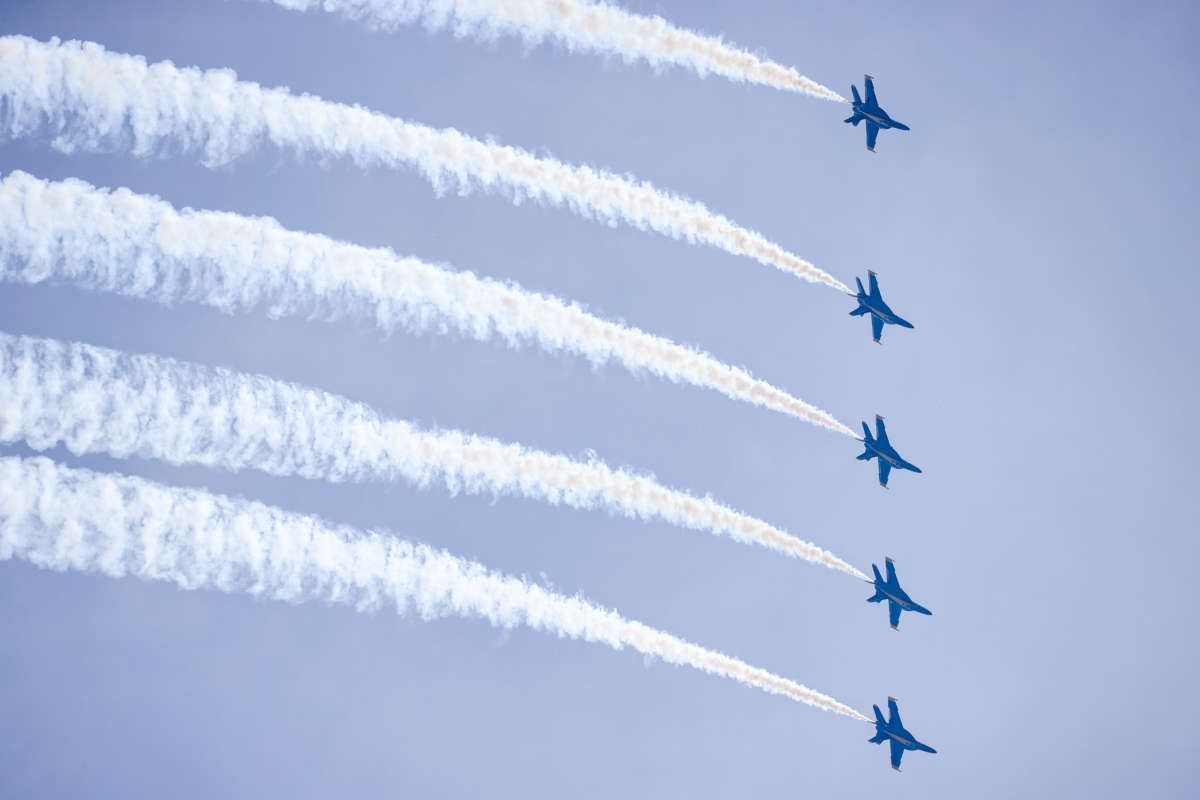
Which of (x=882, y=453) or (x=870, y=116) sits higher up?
(x=870, y=116)

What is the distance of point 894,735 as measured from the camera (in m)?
66.0

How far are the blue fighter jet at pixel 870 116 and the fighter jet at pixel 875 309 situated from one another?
6.24m

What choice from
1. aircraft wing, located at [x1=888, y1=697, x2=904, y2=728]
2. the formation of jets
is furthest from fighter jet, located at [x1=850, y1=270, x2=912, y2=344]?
aircraft wing, located at [x1=888, y1=697, x2=904, y2=728]

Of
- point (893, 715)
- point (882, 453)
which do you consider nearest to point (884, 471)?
point (882, 453)

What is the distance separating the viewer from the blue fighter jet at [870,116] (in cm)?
6450

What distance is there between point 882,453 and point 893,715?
1212 centimetres

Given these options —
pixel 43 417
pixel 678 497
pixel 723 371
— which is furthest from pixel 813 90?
pixel 43 417

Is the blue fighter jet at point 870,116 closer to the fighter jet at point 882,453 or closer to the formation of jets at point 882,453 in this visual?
the formation of jets at point 882,453

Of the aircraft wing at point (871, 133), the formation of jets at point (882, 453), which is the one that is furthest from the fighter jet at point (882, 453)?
the aircraft wing at point (871, 133)

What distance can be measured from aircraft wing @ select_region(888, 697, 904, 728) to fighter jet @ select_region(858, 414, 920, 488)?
10086mm

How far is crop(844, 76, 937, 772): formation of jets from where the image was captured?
65125mm

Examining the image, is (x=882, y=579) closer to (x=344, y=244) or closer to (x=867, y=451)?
(x=867, y=451)

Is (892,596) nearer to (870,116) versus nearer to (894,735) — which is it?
(894,735)

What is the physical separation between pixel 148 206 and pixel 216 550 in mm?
9256
